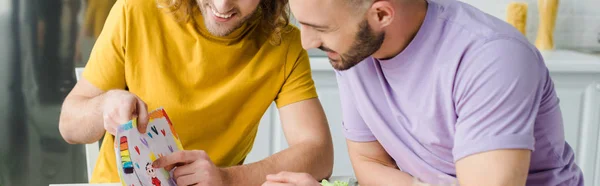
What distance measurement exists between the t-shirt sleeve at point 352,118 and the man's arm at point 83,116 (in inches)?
20.2

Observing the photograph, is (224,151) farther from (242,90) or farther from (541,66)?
(541,66)

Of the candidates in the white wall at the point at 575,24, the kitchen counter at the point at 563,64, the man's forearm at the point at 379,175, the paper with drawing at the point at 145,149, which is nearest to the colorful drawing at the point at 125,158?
the paper with drawing at the point at 145,149

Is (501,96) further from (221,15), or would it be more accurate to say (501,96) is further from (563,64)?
(563,64)

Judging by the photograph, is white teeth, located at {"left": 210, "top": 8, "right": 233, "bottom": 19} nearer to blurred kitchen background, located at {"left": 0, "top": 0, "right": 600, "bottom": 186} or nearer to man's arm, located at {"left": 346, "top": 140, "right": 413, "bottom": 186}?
man's arm, located at {"left": 346, "top": 140, "right": 413, "bottom": 186}

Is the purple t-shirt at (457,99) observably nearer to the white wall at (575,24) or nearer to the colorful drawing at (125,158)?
the colorful drawing at (125,158)

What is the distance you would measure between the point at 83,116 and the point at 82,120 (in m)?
0.01

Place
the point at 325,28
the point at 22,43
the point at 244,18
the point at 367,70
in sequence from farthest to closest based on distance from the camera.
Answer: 1. the point at 22,43
2. the point at 244,18
3. the point at 367,70
4. the point at 325,28

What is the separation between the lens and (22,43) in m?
2.73

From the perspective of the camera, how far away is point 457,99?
4.07ft

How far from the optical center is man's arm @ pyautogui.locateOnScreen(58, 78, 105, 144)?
157 cm

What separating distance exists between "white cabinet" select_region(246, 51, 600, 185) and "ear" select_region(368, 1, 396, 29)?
152 centimetres

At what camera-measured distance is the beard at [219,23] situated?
1.59m

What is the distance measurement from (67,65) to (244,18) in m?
1.38

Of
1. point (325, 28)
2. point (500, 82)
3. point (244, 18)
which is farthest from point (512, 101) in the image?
point (244, 18)
